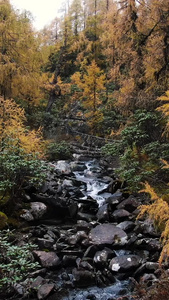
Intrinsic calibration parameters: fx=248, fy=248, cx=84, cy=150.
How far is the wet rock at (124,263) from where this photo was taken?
5.31m

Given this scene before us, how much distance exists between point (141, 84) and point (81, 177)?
5402 mm

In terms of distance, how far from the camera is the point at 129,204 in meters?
8.38

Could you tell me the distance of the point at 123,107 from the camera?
38.3 feet

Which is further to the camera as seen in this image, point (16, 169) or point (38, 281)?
point (16, 169)

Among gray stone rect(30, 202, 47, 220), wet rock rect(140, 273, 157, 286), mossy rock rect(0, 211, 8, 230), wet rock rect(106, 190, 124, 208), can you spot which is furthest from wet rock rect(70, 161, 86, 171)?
wet rock rect(140, 273, 157, 286)

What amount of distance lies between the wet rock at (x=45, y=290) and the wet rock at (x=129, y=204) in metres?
4.23

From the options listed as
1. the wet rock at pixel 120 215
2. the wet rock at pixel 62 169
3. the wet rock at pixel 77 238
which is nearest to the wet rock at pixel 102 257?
the wet rock at pixel 77 238

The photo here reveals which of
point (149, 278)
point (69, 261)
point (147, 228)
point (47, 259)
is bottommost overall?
point (69, 261)

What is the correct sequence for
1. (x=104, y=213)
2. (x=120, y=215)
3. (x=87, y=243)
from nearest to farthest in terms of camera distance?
(x=87, y=243)
(x=120, y=215)
(x=104, y=213)

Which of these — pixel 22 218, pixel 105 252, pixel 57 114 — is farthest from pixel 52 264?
pixel 57 114

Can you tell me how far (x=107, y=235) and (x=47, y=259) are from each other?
181 cm

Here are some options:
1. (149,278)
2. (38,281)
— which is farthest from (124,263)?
(38,281)

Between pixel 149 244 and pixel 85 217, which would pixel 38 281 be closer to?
pixel 149 244

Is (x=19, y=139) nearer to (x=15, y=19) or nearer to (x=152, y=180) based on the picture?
(x=152, y=180)
